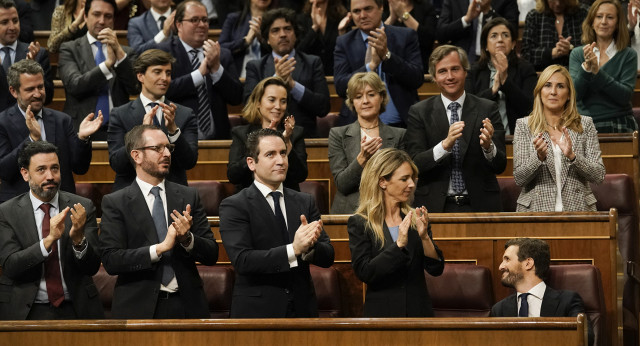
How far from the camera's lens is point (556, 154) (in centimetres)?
352

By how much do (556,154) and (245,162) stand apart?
3.51ft

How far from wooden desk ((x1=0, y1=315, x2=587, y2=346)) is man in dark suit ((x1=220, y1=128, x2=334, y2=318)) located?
1.00ft

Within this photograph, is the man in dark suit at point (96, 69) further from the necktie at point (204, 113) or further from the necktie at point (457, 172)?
the necktie at point (457, 172)

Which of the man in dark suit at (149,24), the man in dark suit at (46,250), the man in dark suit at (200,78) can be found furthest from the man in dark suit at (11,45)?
the man in dark suit at (46,250)

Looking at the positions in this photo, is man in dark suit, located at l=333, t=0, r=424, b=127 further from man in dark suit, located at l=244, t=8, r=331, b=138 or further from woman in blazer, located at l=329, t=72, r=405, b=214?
woman in blazer, located at l=329, t=72, r=405, b=214

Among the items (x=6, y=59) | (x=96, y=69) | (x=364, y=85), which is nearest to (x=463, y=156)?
(x=364, y=85)

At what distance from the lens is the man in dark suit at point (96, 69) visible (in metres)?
4.30

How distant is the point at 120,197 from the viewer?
303cm

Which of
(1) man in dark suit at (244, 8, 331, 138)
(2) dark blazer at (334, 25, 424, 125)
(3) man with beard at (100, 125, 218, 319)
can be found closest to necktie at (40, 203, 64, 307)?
(3) man with beard at (100, 125, 218, 319)

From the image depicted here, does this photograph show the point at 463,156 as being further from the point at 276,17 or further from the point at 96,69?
the point at 96,69

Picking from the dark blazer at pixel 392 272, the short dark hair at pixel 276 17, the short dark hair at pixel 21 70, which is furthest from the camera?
the short dark hair at pixel 276 17

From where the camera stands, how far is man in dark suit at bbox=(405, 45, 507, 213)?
3.53 meters

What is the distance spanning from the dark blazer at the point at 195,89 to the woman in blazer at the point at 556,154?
1363 millimetres

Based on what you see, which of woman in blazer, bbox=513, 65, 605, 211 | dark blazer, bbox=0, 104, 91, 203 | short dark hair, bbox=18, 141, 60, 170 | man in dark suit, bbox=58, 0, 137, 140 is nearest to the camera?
short dark hair, bbox=18, 141, 60, 170
